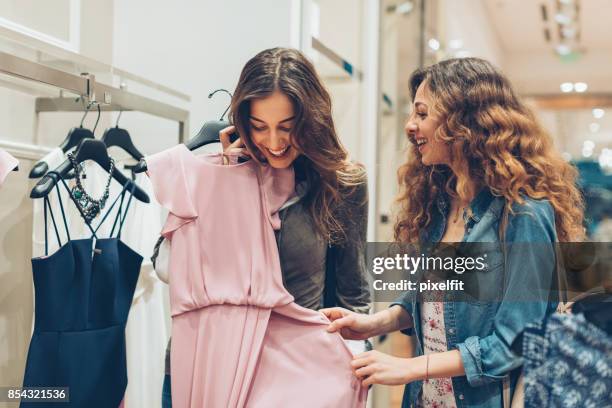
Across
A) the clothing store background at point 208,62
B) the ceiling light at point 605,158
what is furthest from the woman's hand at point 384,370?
the ceiling light at point 605,158

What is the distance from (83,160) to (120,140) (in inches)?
5.5

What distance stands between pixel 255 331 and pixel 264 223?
183 mm

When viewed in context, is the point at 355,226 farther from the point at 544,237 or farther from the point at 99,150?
the point at 99,150

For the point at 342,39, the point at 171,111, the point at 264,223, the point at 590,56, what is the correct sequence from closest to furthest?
the point at 264,223 → the point at 590,56 → the point at 171,111 → the point at 342,39

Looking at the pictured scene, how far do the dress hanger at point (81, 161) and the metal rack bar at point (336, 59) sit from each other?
51 centimetres

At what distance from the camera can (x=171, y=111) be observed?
142 cm

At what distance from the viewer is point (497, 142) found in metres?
1.06

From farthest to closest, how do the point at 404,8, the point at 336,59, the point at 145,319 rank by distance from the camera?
the point at 404,8, the point at 336,59, the point at 145,319

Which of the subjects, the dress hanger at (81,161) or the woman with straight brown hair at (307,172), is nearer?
the woman with straight brown hair at (307,172)

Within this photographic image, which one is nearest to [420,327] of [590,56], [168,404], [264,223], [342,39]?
[264,223]

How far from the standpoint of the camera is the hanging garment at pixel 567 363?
1017 millimetres

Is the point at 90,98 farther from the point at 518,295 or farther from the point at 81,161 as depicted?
the point at 518,295

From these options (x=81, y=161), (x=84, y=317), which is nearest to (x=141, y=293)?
(x=84, y=317)

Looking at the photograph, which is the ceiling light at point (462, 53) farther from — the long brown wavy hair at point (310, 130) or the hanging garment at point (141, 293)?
the hanging garment at point (141, 293)
